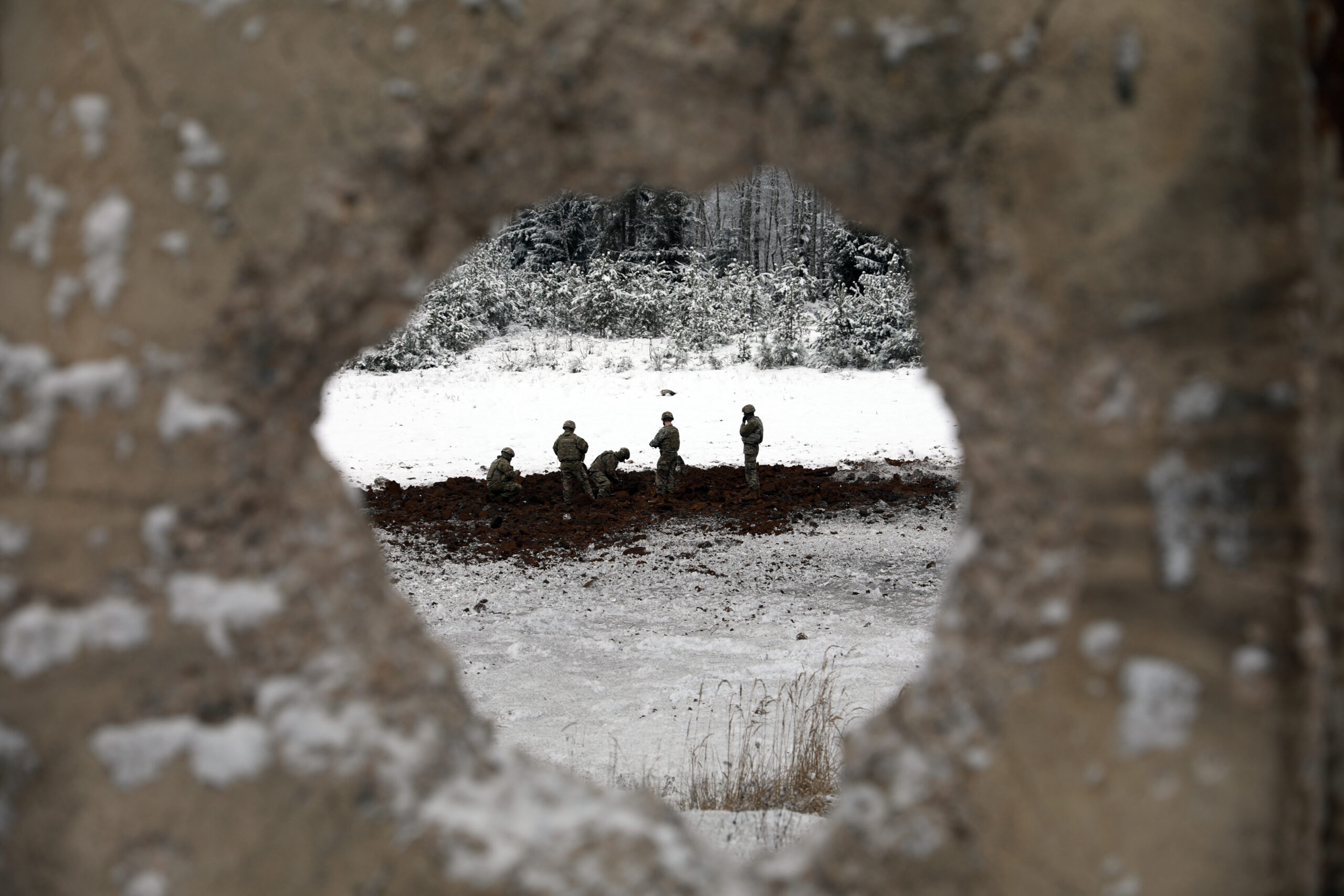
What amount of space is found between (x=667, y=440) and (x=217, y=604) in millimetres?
8347

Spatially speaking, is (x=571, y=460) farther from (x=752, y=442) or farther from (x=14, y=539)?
(x=14, y=539)

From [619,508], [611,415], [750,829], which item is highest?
[611,415]

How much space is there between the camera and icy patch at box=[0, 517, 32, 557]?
1689 mm

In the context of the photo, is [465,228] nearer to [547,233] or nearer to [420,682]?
[420,682]

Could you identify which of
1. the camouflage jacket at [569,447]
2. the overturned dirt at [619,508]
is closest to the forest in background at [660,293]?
the overturned dirt at [619,508]

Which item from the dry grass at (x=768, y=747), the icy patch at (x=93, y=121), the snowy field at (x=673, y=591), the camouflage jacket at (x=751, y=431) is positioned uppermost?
the icy patch at (x=93, y=121)

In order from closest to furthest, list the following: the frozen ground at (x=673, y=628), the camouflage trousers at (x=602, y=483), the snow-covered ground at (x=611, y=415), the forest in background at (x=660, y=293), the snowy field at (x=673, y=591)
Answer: the frozen ground at (x=673, y=628) < the snowy field at (x=673, y=591) < the camouflage trousers at (x=602, y=483) < the snow-covered ground at (x=611, y=415) < the forest in background at (x=660, y=293)

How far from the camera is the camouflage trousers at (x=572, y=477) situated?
10242 mm

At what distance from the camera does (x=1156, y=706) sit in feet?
5.11

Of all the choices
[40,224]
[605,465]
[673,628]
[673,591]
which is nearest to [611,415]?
[605,465]

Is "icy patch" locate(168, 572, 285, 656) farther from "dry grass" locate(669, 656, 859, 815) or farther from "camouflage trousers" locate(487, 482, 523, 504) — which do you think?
"camouflage trousers" locate(487, 482, 523, 504)

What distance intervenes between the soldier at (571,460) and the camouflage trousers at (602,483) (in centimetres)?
8

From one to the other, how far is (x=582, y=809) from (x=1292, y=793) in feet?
4.05

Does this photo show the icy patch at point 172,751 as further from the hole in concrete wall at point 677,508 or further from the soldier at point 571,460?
the soldier at point 571,460
